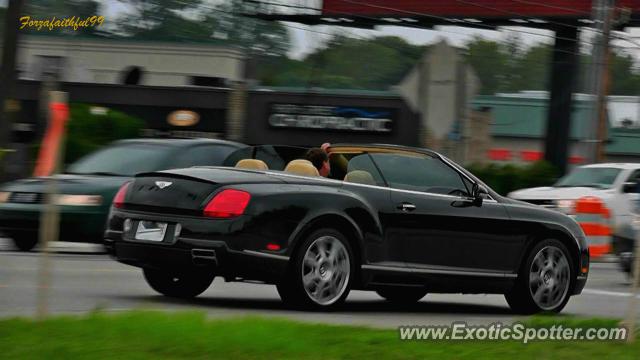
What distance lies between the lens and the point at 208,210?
9.99 m

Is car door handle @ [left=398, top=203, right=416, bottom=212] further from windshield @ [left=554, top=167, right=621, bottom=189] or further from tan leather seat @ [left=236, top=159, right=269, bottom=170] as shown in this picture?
windshield @ [left=554, top=167, right=621, bottom=189]

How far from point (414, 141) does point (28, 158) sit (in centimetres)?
1423

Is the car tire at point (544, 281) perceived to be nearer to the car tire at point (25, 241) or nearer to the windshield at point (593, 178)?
the car tire at point (25, 241)

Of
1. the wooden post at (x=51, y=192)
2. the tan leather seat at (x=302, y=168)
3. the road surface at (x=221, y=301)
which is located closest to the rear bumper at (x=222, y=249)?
the road surface at (x=221, y=301)

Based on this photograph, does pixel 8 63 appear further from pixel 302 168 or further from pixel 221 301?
pixel 302 168

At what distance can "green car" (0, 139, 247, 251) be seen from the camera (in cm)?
1670

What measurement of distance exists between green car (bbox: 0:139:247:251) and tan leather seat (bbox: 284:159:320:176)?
18.9ft

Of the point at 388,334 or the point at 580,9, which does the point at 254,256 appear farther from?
the point at 580,9

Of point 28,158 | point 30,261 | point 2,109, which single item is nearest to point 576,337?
point 30,261

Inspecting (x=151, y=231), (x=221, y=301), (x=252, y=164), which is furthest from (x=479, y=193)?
(x=151, y=231)

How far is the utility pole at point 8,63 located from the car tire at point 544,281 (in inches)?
635

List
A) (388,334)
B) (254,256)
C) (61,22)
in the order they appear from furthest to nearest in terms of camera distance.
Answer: (61,22) → (254,256) → (388,334)

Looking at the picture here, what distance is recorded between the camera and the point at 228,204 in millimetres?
9969

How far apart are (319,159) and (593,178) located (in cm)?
1493
